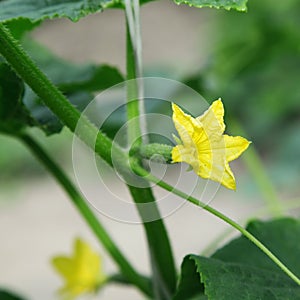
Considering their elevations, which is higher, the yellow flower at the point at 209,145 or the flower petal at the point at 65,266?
the yellow flower at the point at 209,145

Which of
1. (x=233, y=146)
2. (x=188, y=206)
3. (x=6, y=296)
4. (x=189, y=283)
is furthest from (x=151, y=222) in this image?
(x=188, y=206)

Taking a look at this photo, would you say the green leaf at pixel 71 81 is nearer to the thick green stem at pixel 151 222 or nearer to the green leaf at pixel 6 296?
the thick green stem at pixel 151 222

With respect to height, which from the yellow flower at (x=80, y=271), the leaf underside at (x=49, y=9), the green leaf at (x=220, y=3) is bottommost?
the yellow flower at (x=80, y=271)

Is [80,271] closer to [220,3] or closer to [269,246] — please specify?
[269,246]

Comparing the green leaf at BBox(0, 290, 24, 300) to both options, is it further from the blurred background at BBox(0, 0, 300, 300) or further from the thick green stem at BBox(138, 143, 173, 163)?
the blurred background at BBox(0, 0, 300, 300)

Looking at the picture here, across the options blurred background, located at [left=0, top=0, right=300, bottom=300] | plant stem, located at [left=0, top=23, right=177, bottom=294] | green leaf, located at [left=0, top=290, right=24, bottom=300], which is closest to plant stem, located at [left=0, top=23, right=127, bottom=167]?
plant stem, located at [left=0, top=23, right=177, bottom=294]

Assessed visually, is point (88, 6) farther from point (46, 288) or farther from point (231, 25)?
point (231, 25)

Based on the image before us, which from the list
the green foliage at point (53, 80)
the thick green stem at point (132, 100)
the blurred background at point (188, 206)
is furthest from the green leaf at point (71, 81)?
the blurred background at point (188, 206)
